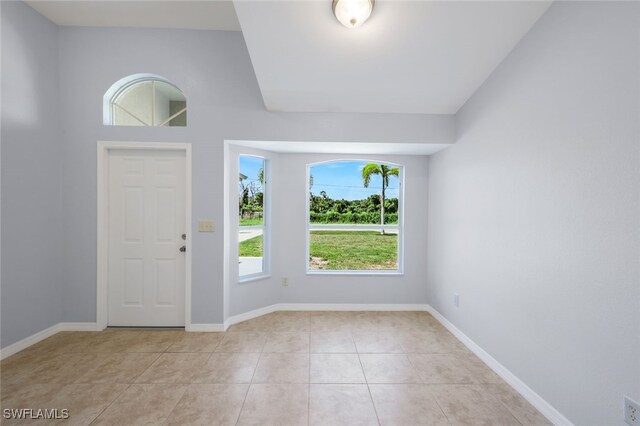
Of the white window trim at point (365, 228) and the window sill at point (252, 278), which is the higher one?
the white window trim at point (365, 228)

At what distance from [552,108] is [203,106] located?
3.13 metres

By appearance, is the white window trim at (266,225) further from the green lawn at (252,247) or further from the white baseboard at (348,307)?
the white baseboard at (348,307)

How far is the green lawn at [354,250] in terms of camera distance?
12.8ft

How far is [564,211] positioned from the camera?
174cm

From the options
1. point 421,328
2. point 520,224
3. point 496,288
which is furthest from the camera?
point 421,328

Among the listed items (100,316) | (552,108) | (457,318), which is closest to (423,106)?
(552,108)

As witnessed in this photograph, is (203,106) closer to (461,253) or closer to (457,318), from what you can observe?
(461,253)

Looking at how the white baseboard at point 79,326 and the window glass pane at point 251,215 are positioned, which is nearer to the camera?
the white baseboard at point 79,326

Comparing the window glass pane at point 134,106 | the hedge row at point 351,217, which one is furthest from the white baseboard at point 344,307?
the window glass pane at point 134,106

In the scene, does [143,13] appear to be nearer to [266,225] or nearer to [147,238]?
[147,238]

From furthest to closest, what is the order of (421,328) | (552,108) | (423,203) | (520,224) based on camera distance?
(423,203) < (421,328) < (520,224) < (552,108)

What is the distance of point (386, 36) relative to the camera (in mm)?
2154

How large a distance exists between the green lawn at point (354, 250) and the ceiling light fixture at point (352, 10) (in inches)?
99.0

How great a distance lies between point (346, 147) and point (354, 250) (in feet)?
4.81
